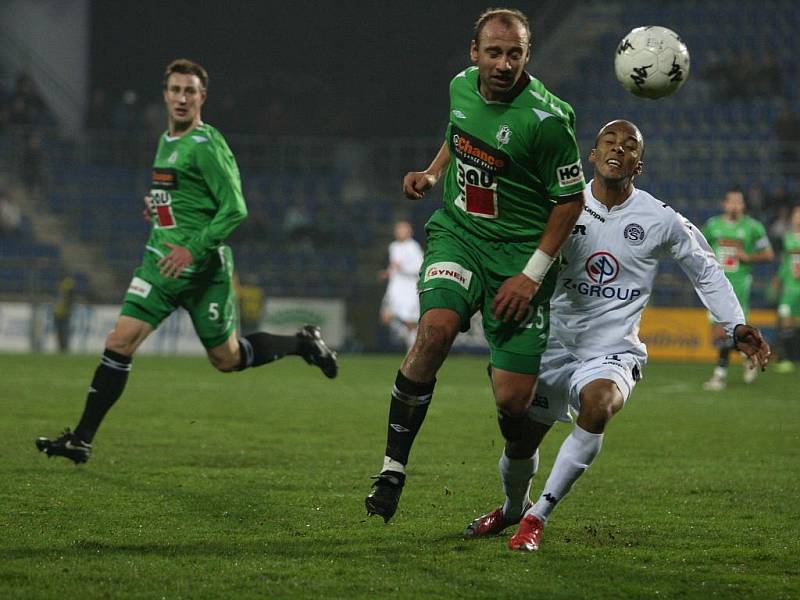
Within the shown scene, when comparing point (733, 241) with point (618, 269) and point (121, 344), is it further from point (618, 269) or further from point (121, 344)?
point (618, 269)

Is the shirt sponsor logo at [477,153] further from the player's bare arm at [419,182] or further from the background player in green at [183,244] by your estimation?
the background player in green at [183,244]

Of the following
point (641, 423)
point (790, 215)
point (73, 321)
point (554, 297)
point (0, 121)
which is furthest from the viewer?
point (0, 121)

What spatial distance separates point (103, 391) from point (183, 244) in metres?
1.04

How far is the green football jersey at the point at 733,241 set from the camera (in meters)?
15.3

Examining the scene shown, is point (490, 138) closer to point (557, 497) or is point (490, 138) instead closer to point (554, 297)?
point (554, 297)

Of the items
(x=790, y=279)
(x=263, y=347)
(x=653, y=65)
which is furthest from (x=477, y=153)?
(x=790, y=279)

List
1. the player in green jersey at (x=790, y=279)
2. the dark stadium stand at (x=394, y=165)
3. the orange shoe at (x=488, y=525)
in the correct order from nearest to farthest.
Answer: the orange shoe at (x=488, y=525) < the player in green jersey at (x=790, y=279) < the dark stadium stand at (x=394, y=165)

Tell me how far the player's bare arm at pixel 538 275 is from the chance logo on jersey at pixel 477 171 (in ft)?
0.98

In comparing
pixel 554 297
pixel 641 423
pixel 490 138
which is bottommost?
pixel 641 423

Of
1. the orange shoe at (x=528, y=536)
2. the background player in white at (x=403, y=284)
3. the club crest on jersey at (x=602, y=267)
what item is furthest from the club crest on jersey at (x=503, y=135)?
the background player in white at (x=403, y=284)

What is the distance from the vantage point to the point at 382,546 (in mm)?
5051

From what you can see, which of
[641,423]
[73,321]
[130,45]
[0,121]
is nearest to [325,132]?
[130,45]

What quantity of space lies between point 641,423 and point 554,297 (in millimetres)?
5530

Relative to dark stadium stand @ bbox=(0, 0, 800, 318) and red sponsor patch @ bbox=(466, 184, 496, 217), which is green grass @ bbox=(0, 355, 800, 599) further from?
dark stadium stand @ bbox=(0, 0, 800, 318)
